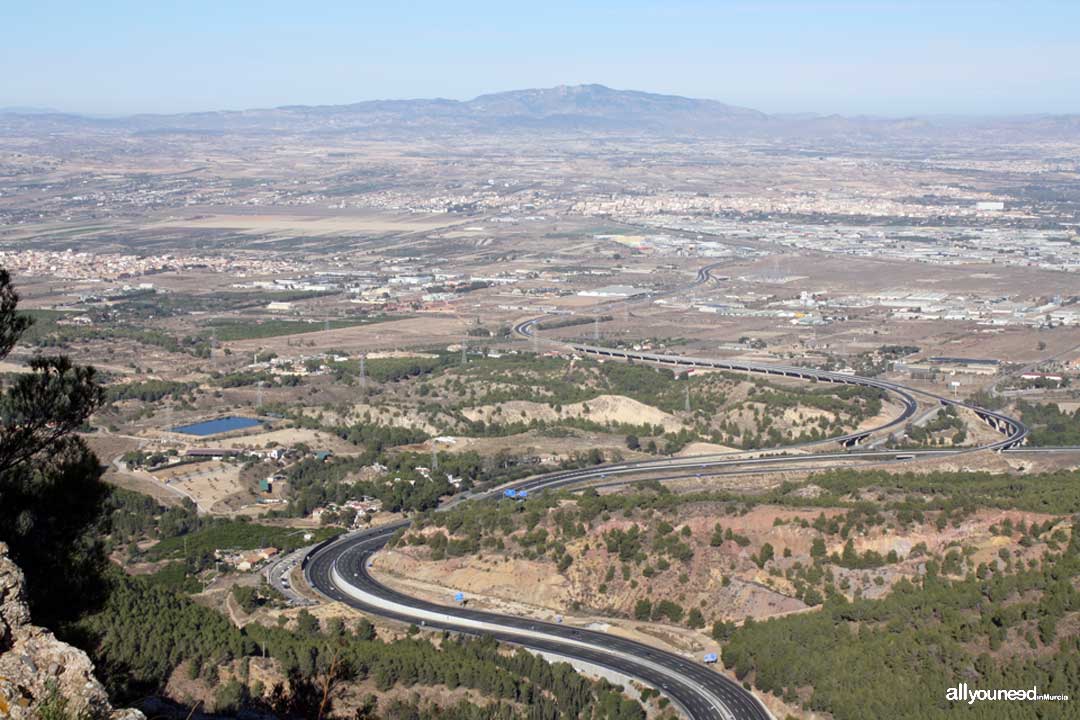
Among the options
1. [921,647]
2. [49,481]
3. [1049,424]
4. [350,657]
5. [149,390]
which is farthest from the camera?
[149,390]

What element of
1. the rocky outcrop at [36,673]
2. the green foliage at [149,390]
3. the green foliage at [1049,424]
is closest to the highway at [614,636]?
the green foliage at [1049,424]

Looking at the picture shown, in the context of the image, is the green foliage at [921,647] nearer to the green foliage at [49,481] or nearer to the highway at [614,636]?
the highway at [614,636]

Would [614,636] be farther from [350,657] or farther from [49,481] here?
[49,481]

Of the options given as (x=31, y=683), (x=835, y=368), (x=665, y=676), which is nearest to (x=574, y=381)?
(x=835, y=368)

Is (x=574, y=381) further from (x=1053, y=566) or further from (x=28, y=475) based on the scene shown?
(x=28, y=475)

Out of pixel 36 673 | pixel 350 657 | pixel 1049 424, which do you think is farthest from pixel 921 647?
pixel 1049 424

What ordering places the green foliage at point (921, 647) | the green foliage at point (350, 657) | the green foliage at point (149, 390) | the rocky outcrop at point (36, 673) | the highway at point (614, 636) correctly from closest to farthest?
the rocky outcrop at point (36, 673)
the green foliage at point (921, 647)
the green foliage at point (350, 657)
the highway at point (614, 636)
the green foliage at point (149, 390)
